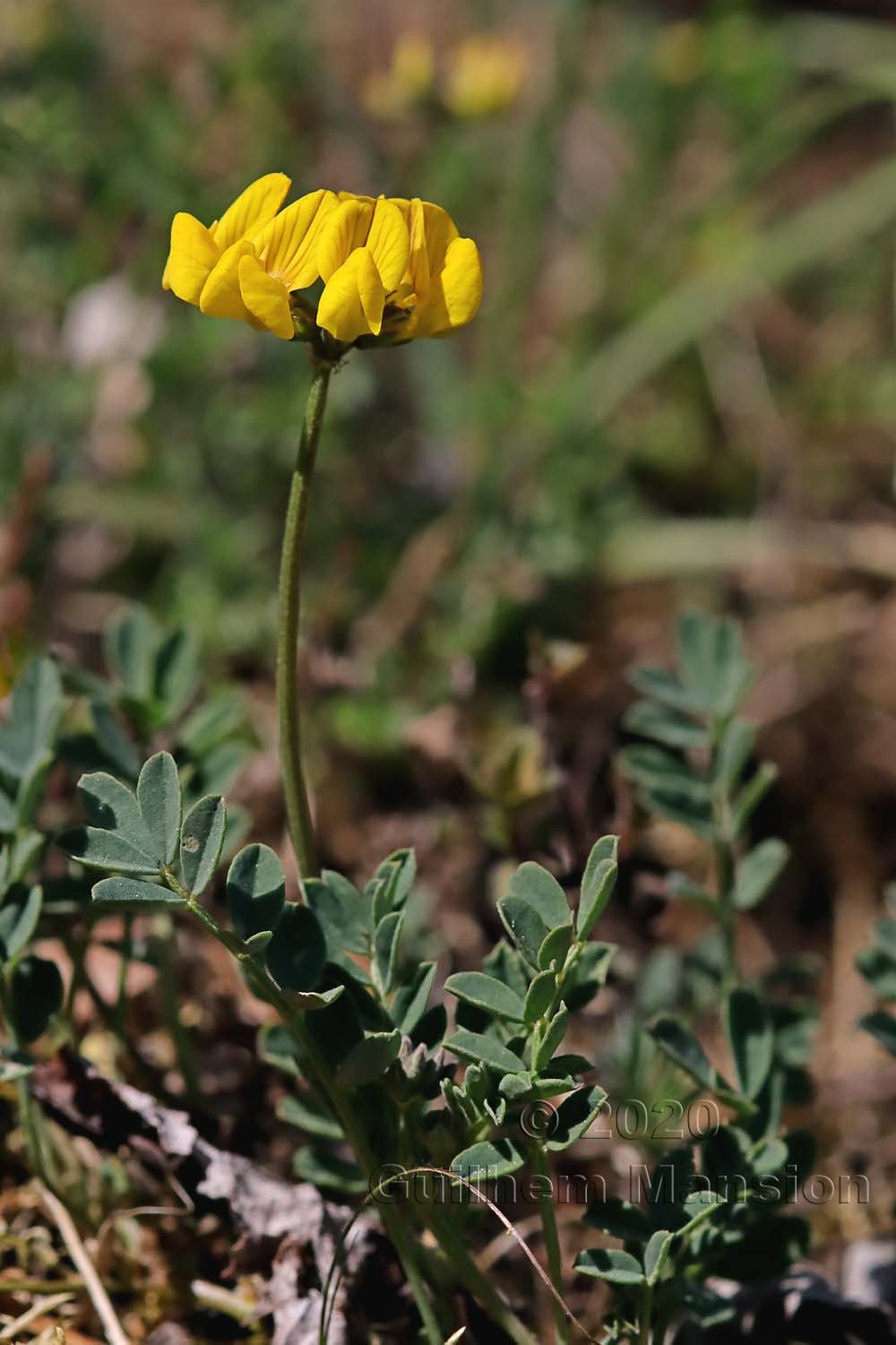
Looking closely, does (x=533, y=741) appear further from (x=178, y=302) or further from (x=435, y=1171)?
(x=178, y=302)

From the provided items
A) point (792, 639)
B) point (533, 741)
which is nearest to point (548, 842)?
point (533, 741)

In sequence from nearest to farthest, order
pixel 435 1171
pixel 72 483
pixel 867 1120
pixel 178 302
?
pixel 435 1171, pixel 867 1120, pixel 72 483, pixel 178 302

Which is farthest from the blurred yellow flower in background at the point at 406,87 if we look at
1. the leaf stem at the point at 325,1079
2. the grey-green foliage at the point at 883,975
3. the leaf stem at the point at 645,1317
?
the leaf stem at the point at 645,1317

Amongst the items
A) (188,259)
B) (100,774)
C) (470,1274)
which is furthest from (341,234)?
(470,1274)

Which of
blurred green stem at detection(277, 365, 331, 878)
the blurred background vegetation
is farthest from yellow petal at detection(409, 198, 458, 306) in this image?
the blurred background vegetation

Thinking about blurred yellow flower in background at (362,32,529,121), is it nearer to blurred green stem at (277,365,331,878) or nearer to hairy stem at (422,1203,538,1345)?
blurred green stem at (277,365,331,878)

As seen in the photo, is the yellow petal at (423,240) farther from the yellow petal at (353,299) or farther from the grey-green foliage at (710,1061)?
the grey-green foliage at (710,1061)
